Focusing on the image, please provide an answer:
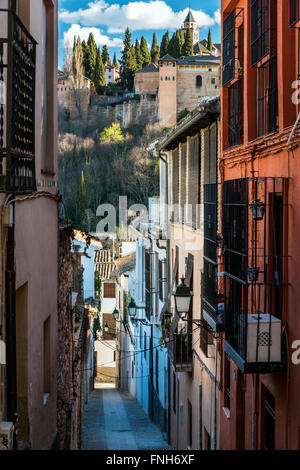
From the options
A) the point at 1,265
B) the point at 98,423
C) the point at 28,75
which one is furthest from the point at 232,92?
the point at 98,423

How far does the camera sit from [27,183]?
16.2 ft

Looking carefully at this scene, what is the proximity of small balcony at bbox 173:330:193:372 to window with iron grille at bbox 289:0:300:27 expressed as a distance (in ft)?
24.2

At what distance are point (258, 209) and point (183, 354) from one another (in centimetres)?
647

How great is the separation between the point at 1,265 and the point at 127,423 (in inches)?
619

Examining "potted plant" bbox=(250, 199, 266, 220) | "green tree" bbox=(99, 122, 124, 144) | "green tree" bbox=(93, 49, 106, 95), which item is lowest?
"potted plant" bbox=(250, 199, 266, 220)

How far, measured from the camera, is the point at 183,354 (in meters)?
12.1

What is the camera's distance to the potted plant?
6.05m

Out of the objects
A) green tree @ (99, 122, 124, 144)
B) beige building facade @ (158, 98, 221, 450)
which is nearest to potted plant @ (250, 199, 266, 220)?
beige building facade @ (158, 98, 221, 450)

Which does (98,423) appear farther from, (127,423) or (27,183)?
(27,183)

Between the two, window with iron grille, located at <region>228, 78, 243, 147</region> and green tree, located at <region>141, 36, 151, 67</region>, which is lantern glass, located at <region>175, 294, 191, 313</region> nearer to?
window with iron grille, located at <region>228, 78, 243, 147</region>

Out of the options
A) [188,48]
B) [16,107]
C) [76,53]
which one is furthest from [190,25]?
[16,107]

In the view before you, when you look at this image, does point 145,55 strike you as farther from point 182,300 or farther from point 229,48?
point 182,300
